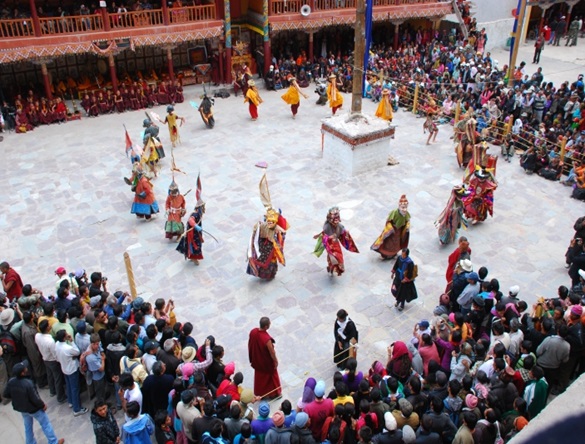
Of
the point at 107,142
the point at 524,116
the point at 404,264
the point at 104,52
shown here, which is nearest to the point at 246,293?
the point at 404,264

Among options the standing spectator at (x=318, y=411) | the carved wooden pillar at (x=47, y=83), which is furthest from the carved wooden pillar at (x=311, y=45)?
the standing spectator at (x=318, y=411)

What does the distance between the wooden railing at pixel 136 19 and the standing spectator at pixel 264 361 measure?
15352mm

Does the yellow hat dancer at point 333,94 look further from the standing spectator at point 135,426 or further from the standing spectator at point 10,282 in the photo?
the standing spectator at point 135,426

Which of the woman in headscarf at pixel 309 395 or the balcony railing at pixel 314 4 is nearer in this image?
the woman in headscarf at pixel 309 395

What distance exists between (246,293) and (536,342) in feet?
16.4

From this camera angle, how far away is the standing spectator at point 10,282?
371 inches

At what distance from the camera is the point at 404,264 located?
9.15m

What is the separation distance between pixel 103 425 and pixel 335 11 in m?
19.7

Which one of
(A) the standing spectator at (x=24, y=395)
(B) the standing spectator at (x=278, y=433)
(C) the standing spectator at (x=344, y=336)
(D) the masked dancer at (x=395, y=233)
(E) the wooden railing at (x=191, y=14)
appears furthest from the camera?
(E) the wooden railing at (x=191, y=14)

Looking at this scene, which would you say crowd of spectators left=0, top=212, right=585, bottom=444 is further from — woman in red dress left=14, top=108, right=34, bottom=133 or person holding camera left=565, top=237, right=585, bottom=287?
woman in red dress left=14, top=108, right=34, bottom=133

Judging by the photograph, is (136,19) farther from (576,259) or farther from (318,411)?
(318,411)

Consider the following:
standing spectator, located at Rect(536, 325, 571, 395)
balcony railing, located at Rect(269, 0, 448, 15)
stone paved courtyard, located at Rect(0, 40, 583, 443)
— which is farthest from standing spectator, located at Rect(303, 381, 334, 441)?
balcony railing, located at Rect(269, 0, 448, 15)

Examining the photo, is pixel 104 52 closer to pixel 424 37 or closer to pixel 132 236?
pixel 132 236

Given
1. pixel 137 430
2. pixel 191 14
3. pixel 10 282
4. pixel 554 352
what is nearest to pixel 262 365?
pixel 137 430
